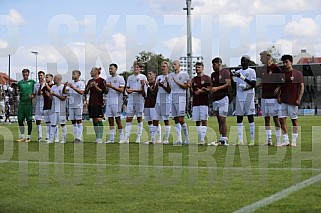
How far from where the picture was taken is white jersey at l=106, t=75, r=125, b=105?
50.4ft

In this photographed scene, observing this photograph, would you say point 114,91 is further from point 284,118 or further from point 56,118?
point 284,118

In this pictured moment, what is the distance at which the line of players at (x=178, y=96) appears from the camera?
45.1ft

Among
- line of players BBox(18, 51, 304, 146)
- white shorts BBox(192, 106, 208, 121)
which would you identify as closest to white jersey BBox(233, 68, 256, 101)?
line of players BBox(18, 51, 304, 146)

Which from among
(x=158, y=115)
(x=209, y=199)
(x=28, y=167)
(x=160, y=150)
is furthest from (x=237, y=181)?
(x=158, y=115)

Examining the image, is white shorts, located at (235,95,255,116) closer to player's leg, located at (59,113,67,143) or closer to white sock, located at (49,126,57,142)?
player's leg, located at (59,113,67,143)

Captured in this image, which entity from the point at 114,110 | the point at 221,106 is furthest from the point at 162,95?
the point at 221,106

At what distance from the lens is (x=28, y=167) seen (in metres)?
9.87

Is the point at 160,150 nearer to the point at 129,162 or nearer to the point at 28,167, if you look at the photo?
the point at 129,162

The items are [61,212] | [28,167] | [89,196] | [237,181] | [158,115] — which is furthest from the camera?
[158,115]

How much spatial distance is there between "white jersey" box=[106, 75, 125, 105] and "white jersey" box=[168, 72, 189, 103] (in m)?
1.34

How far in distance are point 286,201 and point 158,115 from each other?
349 inches

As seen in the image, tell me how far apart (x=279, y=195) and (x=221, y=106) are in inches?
292

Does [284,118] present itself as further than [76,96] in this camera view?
No

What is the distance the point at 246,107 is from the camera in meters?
14.1
